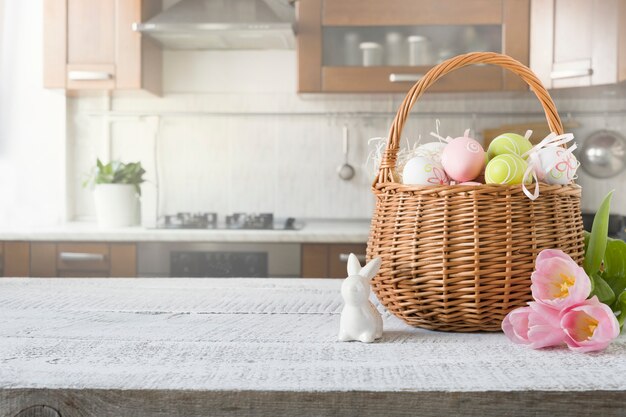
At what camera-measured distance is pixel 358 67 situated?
294 cm

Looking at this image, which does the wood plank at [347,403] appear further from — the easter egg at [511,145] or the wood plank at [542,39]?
the wood plank at [542,39]

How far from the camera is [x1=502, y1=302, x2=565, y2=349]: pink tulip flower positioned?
826 mm

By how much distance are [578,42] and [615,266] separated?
2096 millimetres

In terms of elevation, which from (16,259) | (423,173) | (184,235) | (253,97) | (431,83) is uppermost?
(253,97)

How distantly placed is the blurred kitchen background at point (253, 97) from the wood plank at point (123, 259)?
2 cm

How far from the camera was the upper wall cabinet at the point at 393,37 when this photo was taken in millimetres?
2922

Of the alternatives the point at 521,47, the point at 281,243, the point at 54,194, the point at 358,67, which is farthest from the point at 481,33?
the point at 54,194

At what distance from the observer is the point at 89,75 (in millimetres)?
2945

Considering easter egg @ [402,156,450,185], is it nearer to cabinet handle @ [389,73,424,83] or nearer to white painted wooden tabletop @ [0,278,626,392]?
white painted wooden tabletop @ [0,278,626,392]

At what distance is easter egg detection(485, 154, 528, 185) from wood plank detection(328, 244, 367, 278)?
181 centimetres

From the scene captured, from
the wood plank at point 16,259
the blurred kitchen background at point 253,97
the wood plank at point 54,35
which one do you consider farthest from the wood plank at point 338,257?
the wood plank at point 54,35

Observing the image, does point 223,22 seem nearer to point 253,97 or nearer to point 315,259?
point 253,97

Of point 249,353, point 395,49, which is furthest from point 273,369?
point 395,49

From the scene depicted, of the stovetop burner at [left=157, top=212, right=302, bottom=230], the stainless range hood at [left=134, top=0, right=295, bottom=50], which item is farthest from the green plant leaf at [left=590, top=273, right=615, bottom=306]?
the stainless range hood at [left=134, top=0, right=295, bottom=50]
